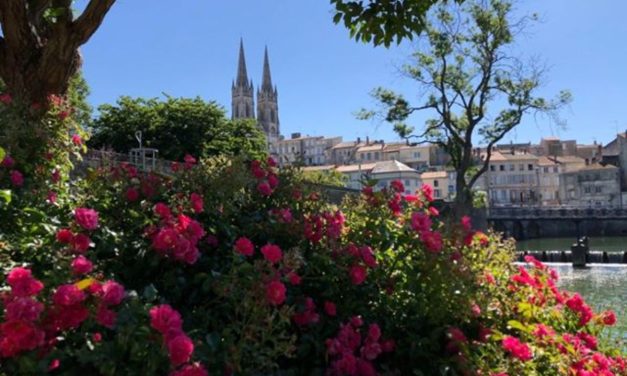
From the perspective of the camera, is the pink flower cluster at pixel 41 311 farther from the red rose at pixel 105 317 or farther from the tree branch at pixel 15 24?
the tree branch at pixel 15 24

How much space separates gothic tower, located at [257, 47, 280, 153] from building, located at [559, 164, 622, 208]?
70783 mm

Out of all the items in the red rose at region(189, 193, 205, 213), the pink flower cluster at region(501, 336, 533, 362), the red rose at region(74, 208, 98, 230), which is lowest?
the pink flower cluster at region(501, 336, 533, 362)

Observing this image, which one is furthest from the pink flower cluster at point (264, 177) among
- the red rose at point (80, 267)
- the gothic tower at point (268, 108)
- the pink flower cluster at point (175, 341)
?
the gothic tower at point (268, 108)

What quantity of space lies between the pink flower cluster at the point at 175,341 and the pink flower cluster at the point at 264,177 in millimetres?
1923

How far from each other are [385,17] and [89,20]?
2.59m

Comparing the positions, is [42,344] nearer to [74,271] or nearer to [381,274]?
[74,271]

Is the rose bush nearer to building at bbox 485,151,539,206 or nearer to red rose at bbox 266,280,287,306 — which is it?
red rose at bbox 266,280,287,306

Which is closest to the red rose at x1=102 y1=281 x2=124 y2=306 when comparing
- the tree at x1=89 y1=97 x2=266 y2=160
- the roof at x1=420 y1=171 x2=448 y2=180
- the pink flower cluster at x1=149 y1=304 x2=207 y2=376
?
the pink flower cluster at x1=149 y1=304 x2=207 y2=376

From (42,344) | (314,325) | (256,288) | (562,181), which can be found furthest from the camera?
(562,181)

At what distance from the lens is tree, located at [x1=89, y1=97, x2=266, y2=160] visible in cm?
4566

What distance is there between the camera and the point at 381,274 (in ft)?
11.2

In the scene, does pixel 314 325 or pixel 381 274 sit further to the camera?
pixel 381 274

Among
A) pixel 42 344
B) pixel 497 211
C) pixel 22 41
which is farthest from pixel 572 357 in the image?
pixel 497 211

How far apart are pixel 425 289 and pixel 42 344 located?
1.88 metres
